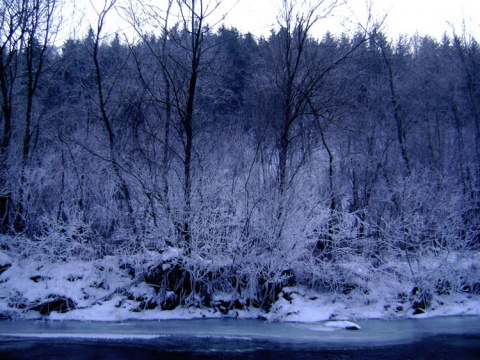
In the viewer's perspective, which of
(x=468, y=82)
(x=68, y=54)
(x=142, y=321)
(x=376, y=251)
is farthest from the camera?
(x=468, y=82)

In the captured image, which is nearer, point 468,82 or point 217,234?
point 217,234

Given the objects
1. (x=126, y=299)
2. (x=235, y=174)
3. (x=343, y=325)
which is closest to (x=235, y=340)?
(x=343, y=325)

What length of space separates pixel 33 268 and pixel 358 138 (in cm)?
1443

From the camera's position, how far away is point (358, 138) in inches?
774

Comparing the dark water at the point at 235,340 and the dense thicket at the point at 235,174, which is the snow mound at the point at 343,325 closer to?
the dark water at the point at 235,340

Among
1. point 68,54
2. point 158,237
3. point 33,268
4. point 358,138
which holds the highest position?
point 68,54

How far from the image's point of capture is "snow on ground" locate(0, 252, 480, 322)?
1224cm

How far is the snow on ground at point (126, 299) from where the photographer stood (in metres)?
12.2

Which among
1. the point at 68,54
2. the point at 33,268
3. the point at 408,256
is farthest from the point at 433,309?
the point at 68,54

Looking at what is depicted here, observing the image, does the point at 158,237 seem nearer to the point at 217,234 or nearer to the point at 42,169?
the point at 217,234

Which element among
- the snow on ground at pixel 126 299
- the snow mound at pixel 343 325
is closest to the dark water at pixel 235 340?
the snow mound at pixel 343 325

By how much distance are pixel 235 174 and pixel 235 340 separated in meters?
7.20

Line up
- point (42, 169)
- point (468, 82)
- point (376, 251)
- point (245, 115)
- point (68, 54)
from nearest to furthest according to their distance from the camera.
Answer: point (376, 251) → point (42, 169) → point (68, 54) → point (468, 82) → point (245, 115)

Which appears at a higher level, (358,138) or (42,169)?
(358,138)
